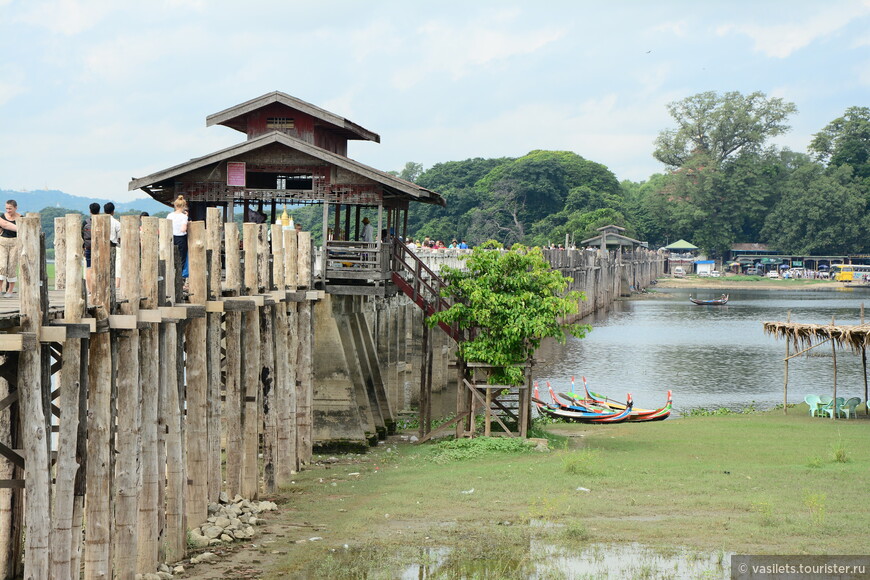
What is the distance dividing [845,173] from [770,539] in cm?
11455

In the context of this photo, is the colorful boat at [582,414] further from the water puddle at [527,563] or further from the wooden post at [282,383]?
the water puddle at [527,563]

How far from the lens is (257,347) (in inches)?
742

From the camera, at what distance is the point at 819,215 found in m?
118

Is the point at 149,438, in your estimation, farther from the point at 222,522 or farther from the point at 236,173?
the point at 236,173

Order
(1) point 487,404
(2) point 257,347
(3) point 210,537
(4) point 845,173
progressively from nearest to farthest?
(3) point 210,537 < (2) point 257,347 < (1) point 487,404 < (4) point 845,173

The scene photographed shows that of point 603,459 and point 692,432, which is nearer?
point 603,459

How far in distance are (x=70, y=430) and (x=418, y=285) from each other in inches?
603

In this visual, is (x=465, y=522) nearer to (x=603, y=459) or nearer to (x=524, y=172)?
(x=603, y=459)

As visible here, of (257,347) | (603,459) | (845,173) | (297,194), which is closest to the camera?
(257,347)

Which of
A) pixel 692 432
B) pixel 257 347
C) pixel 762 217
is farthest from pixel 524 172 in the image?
pixel 257 347

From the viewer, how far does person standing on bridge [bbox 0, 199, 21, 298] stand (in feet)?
53.2

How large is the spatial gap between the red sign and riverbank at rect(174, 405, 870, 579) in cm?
726

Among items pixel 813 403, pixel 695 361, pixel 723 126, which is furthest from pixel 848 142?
pixel 813 403

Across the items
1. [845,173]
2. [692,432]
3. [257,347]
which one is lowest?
[692,432]
